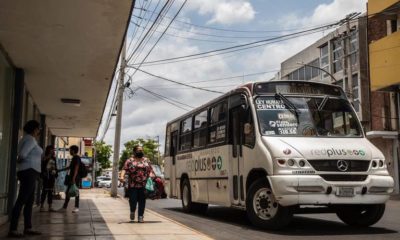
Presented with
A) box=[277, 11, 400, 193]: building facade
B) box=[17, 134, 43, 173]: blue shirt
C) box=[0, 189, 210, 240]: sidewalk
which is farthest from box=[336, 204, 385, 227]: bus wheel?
box=[277, 11, 400, 193]: building facade

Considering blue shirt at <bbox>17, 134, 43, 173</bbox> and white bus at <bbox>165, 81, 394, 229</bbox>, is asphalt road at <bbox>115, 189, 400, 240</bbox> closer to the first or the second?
white bus at <bbox>165, 81, 394, 229</bbox>

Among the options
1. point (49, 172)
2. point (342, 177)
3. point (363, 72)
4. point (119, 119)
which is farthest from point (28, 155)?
point (363, 72)

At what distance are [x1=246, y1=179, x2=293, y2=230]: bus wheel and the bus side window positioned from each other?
0.84 m

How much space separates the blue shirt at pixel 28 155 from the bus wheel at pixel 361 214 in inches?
232

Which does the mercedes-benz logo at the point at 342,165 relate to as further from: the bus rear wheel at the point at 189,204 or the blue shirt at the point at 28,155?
the bus rear wheel at the point at 189,204

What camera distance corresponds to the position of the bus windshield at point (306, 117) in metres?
9.94

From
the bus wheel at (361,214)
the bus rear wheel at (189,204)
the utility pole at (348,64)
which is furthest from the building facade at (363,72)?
the bus wheel at (361,214)

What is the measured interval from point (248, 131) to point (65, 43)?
12.9 ft

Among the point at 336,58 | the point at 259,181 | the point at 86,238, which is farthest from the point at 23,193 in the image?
the point at 336,58

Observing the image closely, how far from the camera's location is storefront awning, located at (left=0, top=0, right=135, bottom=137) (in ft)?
25.3

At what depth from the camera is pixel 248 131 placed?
10242 millimetres

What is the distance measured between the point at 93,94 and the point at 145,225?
20.4 ft

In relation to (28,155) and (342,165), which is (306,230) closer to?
(342,165)

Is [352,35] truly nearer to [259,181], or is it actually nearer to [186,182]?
A: [186,182]
